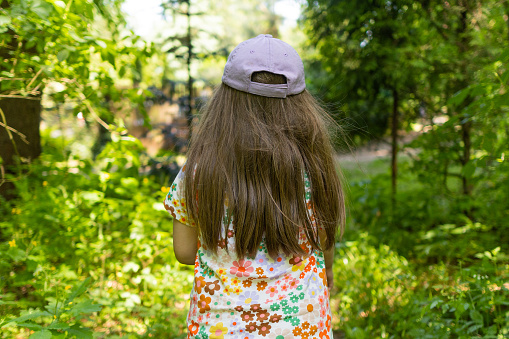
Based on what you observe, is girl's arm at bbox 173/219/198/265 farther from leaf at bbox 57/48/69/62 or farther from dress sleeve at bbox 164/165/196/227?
leaf at bbox 57/48/69/62

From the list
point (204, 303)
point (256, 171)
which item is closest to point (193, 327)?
point (204, 303)

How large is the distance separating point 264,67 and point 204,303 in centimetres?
80

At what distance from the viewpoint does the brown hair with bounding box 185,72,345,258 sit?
121 centimetres

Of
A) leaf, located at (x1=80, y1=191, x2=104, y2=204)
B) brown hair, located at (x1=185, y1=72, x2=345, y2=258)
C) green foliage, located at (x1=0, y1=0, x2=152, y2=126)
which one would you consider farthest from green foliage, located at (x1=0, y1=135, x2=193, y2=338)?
brown hair, located at (x1=185, y1=72, x2=345, y2=258)

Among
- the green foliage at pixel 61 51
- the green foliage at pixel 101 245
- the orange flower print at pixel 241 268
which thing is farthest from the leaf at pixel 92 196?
the orange flower print at pixel 241 268

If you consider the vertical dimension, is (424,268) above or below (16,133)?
below

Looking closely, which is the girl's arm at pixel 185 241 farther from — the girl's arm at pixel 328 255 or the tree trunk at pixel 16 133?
the tree trunk at pixel 16 133

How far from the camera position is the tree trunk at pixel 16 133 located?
261 centimetres

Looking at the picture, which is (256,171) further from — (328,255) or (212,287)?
(328,255)

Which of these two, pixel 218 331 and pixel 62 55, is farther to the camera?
pixel 62 55

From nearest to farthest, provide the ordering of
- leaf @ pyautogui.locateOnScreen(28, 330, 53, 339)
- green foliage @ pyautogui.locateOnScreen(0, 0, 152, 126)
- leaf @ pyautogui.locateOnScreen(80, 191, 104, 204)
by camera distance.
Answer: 1. leaf @ pyautogui.locateOnScreen(28, 330, 53, 339)
2. green foliage @ pyautogui.locateOnScreen(0, 0, 152, 126)
3. leaf @ pyautogui.locateOnScreen(80, 191, 104, 204)

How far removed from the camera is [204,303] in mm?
1236

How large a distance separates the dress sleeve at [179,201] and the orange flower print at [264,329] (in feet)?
1.35

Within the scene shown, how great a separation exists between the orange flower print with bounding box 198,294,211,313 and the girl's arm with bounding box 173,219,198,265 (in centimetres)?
21
